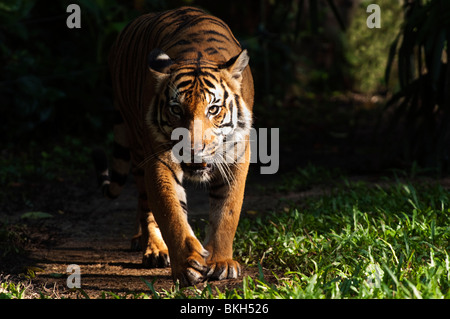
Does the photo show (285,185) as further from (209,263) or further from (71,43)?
(71,43)

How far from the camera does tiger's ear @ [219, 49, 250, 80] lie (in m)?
3.61

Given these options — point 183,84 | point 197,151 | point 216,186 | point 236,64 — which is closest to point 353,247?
point 216,186

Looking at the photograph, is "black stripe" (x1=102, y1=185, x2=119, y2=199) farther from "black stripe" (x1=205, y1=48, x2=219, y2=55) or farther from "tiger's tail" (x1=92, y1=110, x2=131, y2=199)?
"black stripe" (x1=205, y1=48, x2=219, y2=55)

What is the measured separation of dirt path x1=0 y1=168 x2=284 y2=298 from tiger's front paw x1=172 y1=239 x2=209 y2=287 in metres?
0.11

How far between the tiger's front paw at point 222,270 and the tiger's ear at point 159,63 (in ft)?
3.79

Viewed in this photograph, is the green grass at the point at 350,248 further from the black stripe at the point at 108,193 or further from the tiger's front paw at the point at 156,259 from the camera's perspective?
the black stripe at the point at 108,193

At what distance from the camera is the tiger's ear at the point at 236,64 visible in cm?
361

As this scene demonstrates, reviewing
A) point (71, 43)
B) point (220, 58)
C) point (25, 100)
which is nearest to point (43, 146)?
point (25, 100)

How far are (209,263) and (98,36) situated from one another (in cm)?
511

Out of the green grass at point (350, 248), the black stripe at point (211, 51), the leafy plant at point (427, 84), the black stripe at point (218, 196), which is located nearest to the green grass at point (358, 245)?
the green grass at point (350, 248)

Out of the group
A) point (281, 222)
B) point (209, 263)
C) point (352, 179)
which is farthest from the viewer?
point (352, 179)

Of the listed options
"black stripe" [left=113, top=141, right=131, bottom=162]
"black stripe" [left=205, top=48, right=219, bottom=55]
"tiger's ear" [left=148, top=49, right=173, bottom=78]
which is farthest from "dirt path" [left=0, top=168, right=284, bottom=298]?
"black stripe" [left=205, top=48, right=219, bottom=55]

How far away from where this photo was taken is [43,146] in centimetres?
802

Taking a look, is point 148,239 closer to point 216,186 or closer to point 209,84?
point 216,186
